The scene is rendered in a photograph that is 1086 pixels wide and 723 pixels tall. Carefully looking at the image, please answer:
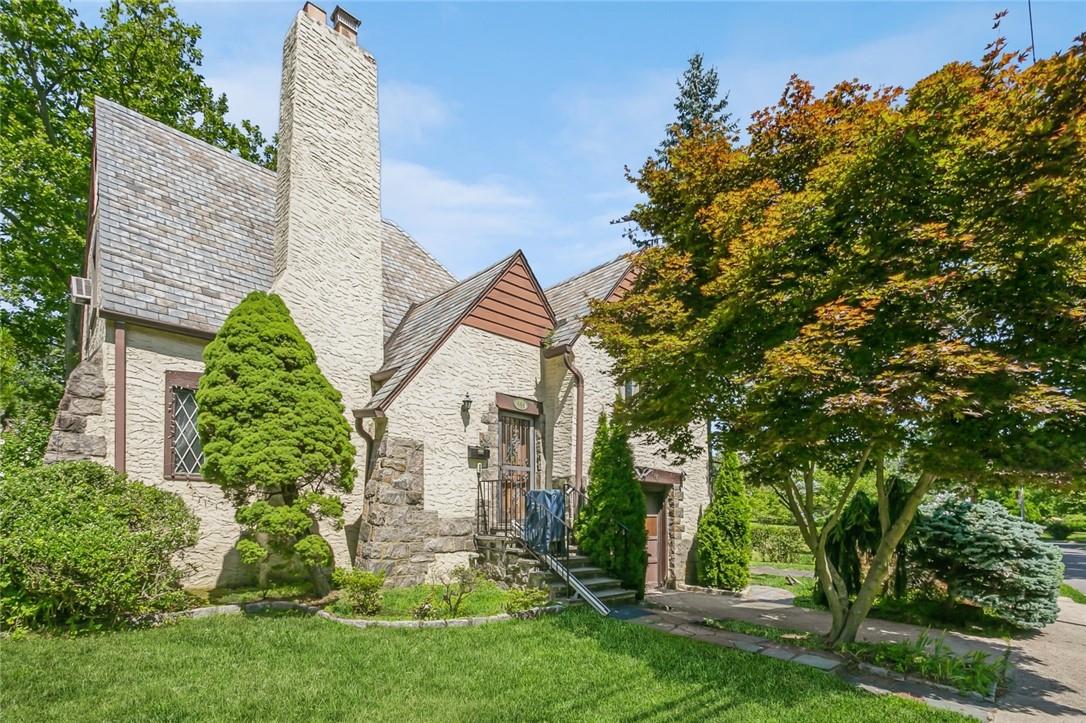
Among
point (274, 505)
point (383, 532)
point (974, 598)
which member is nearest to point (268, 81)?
point (274, 505)

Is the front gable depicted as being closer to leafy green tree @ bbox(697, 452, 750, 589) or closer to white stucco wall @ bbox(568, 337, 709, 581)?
white stucco wall @ bbox(568, 337, 709, 581)

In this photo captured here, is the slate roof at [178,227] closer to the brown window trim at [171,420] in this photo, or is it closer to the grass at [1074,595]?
the brown window trim at [171,420]

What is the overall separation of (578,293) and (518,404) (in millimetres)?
3519

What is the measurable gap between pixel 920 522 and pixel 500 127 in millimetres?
9809

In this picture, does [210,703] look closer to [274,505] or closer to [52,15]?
[274,505]

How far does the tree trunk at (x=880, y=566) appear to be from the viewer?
6156mm

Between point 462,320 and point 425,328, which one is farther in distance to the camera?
point 425,328

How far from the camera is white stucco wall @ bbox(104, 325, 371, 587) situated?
8094mm

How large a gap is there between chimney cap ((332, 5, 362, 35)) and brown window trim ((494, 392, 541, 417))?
27.6ft

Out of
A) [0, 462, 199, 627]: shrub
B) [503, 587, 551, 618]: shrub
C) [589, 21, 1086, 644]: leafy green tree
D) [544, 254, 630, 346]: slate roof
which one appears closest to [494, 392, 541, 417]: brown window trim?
[544, 254, 630, 346]: slate roof

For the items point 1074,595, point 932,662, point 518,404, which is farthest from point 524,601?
→ point 1074,595

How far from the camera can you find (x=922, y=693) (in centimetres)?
524

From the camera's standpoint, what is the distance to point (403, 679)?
512 centimetres

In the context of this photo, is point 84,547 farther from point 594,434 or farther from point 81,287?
point 594,434
